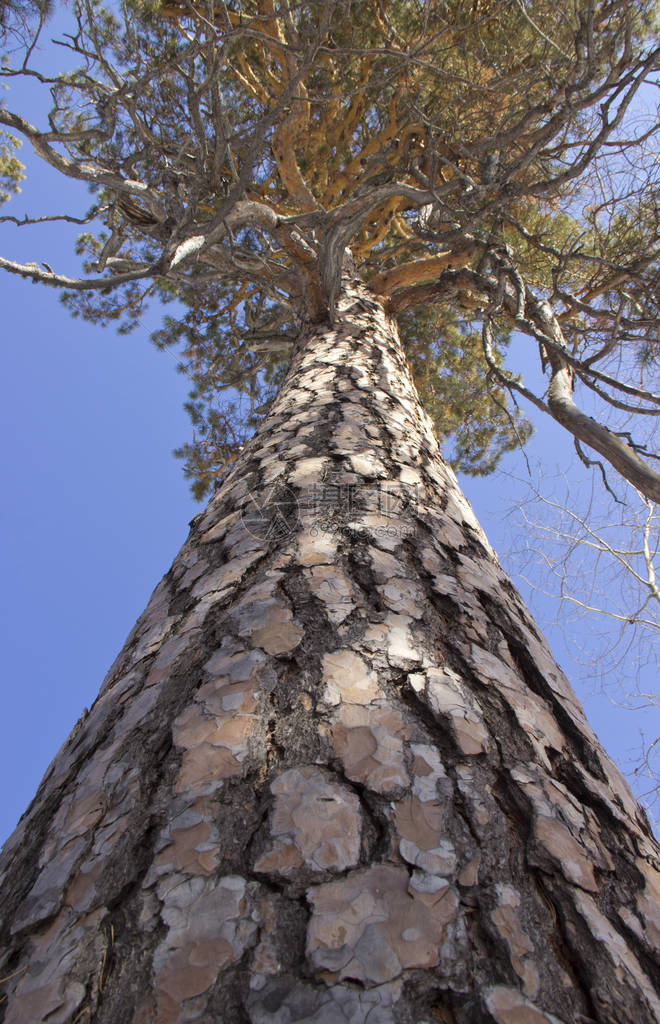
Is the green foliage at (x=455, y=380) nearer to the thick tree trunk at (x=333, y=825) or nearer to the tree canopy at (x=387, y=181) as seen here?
the tree canopy at (x=387, y=181)

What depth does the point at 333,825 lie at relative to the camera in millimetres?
673

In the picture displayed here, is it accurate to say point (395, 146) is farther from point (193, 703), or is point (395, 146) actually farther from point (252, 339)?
point (193, 703)

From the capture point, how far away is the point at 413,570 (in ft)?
3.83

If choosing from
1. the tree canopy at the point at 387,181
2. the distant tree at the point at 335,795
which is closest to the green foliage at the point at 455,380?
the tree canopy at the point at 387,181

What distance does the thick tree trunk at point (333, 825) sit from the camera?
22.0 inches

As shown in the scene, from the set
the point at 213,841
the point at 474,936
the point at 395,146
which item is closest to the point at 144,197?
the point at 213,841

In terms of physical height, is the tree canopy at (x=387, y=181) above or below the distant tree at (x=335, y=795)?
above

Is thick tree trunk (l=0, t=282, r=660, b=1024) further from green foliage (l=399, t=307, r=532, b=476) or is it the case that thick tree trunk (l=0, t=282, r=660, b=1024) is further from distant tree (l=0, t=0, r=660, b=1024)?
green foliage (l=399, t=307, r=532, b=476)

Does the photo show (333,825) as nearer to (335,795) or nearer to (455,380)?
(335,795)

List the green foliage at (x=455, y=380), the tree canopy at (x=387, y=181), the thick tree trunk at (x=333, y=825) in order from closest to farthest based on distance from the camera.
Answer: the thick tree trunk at (x=333, y=825) → the tree canopy at (x=387, y=181) → the green foliage at (x=455, y=380)

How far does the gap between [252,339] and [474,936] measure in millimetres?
4020

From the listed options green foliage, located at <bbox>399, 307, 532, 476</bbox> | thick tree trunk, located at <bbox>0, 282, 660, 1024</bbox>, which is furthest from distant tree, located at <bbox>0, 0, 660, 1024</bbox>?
green foliage, located at <bbox>399, 307, 532, 476</bbox>

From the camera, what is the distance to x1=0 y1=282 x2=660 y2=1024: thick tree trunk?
56 cm

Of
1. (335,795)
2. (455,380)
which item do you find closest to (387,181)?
(455,380)
